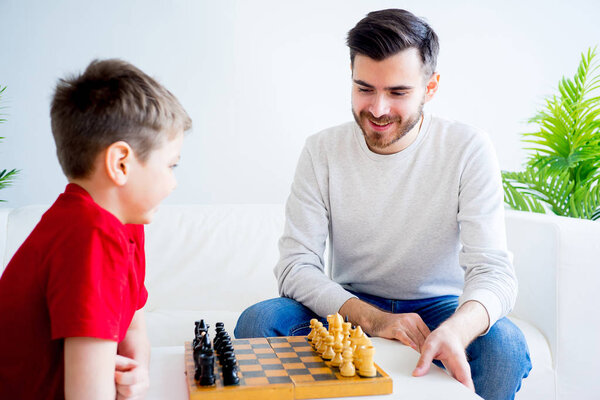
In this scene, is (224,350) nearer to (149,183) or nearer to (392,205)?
(149,183)

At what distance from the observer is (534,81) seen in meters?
3.46

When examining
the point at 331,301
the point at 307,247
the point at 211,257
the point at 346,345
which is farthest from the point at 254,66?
the point at 346,345

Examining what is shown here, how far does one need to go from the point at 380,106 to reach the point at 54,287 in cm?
110

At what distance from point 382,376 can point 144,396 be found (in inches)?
16.9

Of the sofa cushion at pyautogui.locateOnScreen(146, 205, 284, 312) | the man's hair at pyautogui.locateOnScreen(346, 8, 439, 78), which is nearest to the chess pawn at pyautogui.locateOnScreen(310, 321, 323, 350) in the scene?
the man's hair at pyautogui.locateOnScreen(346, 8, 439, 78)

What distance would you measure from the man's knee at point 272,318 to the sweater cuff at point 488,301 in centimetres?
45

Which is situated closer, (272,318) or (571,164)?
(272,318)

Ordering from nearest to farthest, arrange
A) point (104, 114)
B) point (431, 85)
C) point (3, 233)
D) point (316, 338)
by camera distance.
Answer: point (104, 114), point (316, 338), point (431, 85), point (3, 233)

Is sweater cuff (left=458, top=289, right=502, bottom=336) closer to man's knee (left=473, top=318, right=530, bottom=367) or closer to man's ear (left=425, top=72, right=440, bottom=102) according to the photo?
man's knee (left=473, top=318, right=530, bottom=367)

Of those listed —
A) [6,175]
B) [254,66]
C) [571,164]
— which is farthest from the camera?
[254,66]

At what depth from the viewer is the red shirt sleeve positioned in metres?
0.87

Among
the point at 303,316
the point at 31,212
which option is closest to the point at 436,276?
the point at 303,316

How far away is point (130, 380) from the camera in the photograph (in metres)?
0.97

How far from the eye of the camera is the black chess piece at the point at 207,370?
0.97 metres
